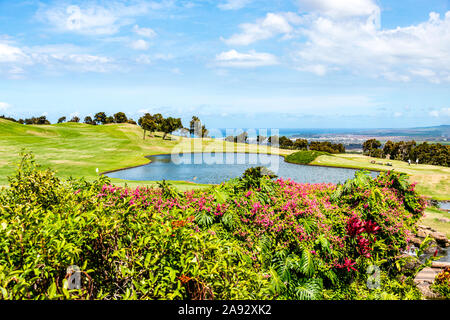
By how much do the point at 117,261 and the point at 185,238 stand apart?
895mm

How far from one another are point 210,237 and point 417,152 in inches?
3693

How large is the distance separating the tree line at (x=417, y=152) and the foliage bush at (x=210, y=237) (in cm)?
7066

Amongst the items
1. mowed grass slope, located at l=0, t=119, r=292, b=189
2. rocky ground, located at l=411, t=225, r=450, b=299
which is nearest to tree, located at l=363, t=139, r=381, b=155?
mowed grass slope, located at l=0, t=119, r=292, b=189

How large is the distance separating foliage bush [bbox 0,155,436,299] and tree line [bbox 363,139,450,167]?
70658mm

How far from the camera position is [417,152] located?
79.8m

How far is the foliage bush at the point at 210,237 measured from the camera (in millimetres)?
3316

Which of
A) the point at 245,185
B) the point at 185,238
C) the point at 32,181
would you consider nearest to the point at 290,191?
the point at 245,185

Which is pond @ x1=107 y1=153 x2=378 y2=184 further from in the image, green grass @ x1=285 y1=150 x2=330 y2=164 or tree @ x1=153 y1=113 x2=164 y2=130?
tree @ x1=153 y1=113 x2=164 y2=130

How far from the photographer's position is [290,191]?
946 centimetres

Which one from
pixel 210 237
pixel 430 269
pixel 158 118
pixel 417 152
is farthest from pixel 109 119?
pixel 210 237

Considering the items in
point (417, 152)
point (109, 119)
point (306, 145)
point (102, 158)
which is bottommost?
point (102, 158)

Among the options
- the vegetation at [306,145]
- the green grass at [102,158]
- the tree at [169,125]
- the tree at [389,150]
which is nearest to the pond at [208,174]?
the green grass at [102,158]

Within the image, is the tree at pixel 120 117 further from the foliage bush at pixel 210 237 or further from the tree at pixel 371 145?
the foliage bush at pixel 210 237

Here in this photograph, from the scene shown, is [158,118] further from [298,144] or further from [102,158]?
[298,144]
